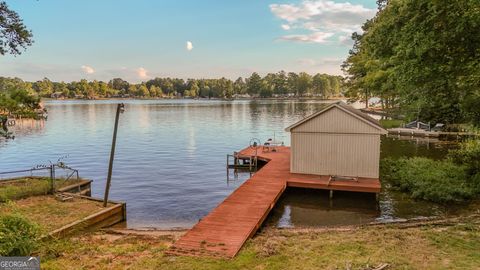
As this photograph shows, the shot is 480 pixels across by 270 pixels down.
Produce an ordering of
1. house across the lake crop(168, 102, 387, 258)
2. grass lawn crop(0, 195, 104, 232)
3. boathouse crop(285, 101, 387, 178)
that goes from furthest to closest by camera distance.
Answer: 1. boathouse crop(285, 101, 387, 178)
2. house across the lake crop(168, 102, 387, 258)
3. grass lawn crop(0, 195, 104, 232)

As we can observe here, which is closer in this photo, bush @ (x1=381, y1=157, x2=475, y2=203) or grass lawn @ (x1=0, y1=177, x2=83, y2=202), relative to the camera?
grass lawn @ (x1=0, y1=177, x2=83, y2=202)

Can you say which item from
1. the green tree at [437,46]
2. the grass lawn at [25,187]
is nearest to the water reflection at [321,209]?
the green tree at [437,46]

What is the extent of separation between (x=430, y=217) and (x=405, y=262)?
22.5 ft

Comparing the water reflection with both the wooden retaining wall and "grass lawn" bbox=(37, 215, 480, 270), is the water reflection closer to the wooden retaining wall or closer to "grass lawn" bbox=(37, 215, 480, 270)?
"grass lawn" bbox=(37, 215, 480, 270)

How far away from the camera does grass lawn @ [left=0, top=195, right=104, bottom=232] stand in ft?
43.4

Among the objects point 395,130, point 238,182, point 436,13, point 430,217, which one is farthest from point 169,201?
point 395,130

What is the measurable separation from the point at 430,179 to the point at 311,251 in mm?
11637

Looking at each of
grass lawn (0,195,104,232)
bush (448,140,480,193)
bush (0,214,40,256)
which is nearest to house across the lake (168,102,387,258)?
bush (448,140,480,193)

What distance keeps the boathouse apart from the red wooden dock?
65cm

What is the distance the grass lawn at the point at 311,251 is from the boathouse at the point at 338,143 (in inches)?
249

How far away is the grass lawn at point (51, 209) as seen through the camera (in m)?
13.2

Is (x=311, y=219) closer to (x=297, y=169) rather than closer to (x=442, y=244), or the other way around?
(x=297, y=169)

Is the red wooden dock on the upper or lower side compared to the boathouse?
lower

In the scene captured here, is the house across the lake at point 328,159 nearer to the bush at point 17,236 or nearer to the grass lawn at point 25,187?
the bush at point 17,236
